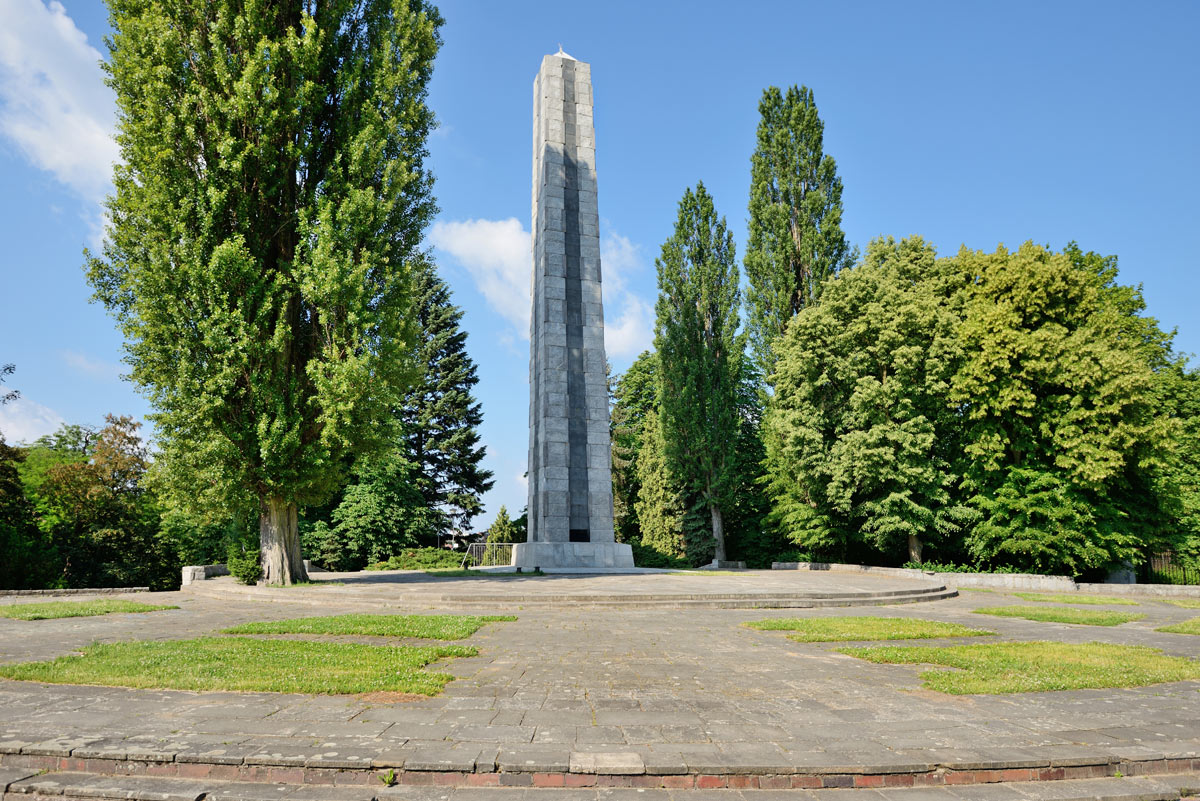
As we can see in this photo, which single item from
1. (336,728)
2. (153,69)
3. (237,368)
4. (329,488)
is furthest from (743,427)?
(336,728)

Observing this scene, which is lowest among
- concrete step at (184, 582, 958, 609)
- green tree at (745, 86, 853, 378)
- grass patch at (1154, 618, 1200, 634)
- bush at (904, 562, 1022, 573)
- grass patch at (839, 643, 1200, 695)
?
bush at (904, 562, 1022, 573)

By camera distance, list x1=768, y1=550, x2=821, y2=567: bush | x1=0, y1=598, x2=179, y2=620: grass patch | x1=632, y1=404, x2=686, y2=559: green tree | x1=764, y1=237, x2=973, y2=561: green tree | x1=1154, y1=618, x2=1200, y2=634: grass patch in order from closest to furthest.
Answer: x1=1154, y1=618, x2=1200, y2=634: grass patch, x1=0, y1=598, x2=179, y2=620: grass patch, x1=764, y1=237, x2=973, y2=561: green tree, x1=768, y1=550, x2=821, y2=567: bush, x1=632, y1=404, x2=686, y2=559: green tree

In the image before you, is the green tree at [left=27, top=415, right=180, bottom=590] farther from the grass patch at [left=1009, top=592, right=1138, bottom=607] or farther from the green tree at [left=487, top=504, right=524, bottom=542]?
the grass patch at [left=1009, top=592, right=1138, bottom=607]

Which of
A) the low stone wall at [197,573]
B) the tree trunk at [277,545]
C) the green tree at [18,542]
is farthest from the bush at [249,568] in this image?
the green tree at [18,542]

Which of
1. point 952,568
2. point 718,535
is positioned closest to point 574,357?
point 718,535

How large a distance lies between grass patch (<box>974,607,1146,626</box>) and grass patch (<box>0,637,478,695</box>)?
34.3 feet

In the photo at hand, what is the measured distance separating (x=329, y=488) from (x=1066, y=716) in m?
16.3

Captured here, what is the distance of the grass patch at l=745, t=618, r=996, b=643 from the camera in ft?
31.2

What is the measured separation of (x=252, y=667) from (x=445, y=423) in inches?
1382

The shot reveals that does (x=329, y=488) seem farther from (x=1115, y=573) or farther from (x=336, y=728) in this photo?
(x=1115, y=573)

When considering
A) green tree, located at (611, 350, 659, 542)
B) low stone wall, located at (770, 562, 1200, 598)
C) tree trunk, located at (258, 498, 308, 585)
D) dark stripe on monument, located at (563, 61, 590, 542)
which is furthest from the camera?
green tree, located at (611, 350, 659, 542)

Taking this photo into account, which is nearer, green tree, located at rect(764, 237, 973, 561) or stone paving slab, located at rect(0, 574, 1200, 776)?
stone paving slab, located at rect(0, 574, 1200, 776)

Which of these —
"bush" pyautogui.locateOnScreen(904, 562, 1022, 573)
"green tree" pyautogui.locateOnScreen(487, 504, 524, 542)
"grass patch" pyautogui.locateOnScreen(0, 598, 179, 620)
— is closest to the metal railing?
"green tree" pyautogui.locateOnScreen(487, 504, 524, 542)

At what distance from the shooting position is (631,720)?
196 inches
